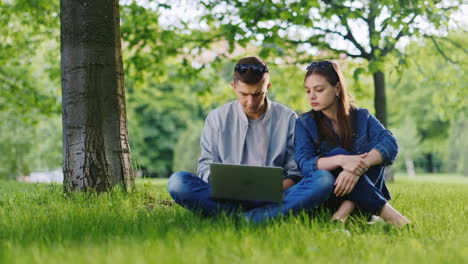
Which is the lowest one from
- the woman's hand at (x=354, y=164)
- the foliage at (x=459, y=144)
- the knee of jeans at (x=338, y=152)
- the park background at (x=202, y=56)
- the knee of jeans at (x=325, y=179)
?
the foliage at (x=459, y=144)

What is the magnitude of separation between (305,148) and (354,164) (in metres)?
0.52

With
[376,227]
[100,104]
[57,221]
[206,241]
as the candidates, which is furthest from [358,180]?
[100,104]

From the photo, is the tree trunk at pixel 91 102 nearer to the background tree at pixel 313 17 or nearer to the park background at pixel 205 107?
the park background at pixel 205 107

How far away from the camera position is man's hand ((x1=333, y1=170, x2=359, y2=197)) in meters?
3.62

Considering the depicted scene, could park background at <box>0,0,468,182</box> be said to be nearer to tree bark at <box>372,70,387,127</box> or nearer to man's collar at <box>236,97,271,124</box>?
tree bark at <box>372,70,387,127</box>

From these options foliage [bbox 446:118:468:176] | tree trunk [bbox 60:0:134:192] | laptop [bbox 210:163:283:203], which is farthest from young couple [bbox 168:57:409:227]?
foliage [bbox 446:118:468:176]

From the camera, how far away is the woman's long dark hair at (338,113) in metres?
4.04

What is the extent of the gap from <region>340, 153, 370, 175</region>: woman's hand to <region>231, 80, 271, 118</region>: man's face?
3.12 ft

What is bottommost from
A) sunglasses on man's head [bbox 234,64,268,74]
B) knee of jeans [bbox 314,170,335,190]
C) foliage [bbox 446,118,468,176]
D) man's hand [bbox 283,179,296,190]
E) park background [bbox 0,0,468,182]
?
foliage [bbox 446,118,468,176]

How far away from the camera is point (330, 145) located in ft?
13.4

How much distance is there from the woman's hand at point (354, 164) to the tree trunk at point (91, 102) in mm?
2602

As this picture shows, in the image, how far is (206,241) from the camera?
9.29ft

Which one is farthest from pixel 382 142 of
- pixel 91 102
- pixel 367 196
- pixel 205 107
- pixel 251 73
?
pixel 205 107

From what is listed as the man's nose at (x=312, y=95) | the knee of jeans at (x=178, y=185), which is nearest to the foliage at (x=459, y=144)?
the man's nose at (x=312, y=95)
